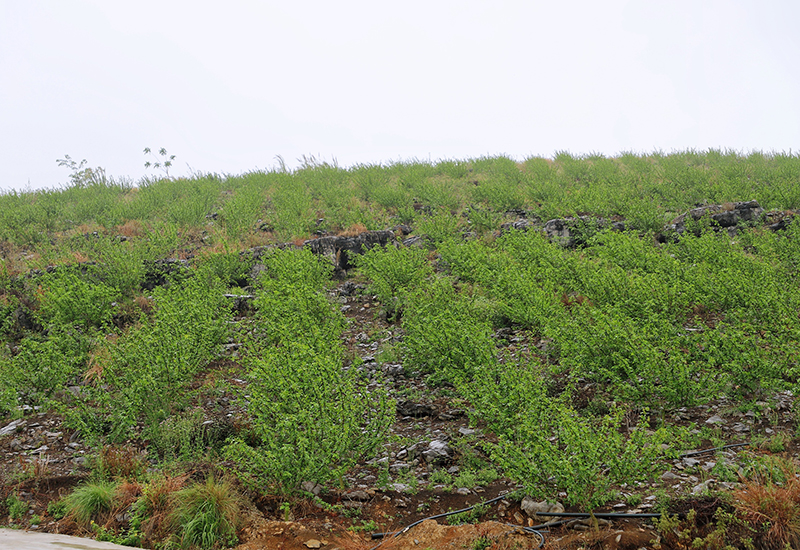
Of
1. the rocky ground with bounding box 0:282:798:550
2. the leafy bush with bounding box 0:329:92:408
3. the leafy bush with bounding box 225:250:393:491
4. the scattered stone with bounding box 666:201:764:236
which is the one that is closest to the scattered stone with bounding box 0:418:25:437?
the rocky ground with bounding box 0:282:798:550

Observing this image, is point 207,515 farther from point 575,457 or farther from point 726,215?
point 726,215

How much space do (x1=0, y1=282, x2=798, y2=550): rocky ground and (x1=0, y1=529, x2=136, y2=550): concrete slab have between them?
30 cm

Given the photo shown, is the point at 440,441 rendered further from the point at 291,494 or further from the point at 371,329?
the point at 371,329

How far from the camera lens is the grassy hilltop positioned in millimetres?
4805

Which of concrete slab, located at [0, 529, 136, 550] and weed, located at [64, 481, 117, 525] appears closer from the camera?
concrete slab, located at [0, 529, 136, 550]

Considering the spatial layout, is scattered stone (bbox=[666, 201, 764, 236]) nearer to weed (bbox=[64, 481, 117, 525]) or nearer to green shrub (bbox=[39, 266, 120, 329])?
weed (bbox=[64, 481, 117, 525])

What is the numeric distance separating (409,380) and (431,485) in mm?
2691

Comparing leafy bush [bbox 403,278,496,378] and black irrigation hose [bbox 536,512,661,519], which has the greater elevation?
leafy bush [bbox 403,278,496,378]

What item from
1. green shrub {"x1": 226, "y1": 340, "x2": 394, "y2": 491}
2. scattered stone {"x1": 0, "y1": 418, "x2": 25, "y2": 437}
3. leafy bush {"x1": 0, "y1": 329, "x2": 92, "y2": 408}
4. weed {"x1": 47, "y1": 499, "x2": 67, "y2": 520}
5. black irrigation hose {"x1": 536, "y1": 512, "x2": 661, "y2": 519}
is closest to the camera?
black irrigation hose {"x1": 536, "y1": 512, "x2": 661, "y2": 519}

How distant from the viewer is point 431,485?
5641 mm

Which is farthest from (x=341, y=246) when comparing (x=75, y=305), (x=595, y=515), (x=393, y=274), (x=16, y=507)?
(x=595, y=515)

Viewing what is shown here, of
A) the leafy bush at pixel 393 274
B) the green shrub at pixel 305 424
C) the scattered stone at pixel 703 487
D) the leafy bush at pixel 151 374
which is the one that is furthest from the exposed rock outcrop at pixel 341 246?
the scattered stone at pixel 703 487

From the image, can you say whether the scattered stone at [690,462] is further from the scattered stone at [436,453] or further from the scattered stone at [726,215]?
the scattered stone at [726,215]

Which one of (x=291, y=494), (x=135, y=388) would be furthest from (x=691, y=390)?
(x=135, y=388)
